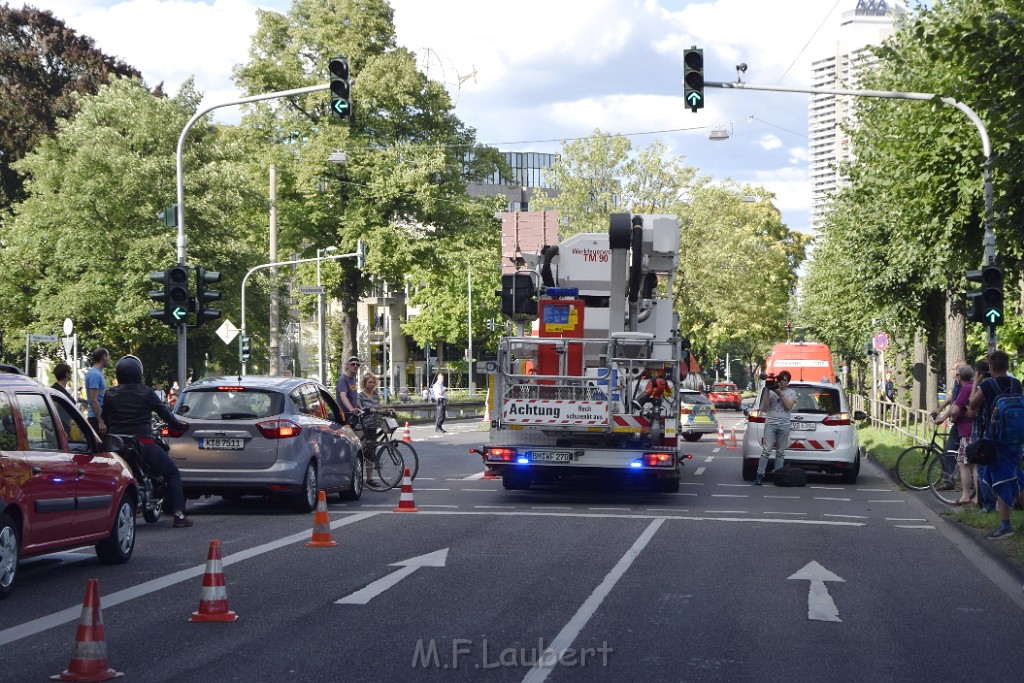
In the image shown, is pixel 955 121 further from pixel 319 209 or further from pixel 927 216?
pixel 319 209

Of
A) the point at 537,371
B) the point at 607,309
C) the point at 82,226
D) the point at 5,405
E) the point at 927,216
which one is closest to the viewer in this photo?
the point at 5,405

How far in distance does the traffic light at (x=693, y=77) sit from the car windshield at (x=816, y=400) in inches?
223

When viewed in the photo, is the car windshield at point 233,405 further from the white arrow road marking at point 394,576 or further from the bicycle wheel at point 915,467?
the bicycle wheel at point 915,467

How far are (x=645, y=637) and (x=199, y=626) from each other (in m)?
2.74

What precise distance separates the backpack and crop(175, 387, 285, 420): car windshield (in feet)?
26.1

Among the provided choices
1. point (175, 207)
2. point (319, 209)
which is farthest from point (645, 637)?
point (319, 209)

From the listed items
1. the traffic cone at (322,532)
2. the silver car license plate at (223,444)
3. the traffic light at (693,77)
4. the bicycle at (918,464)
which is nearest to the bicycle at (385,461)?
the silver car license plate at (223,444)

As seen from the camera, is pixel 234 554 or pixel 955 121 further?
pixel 955 121

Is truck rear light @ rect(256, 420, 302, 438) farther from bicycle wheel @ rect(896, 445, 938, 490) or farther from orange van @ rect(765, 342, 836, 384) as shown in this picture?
orange van @ rect(765, 342, 836, 384)

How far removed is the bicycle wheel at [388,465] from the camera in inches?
803

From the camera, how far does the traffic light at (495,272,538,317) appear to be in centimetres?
2005

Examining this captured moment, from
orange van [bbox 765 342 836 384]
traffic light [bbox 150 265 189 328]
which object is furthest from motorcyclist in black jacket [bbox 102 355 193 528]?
orange van [bbox 765 342 836 384]

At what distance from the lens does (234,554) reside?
12.4m

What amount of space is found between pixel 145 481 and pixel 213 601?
6.64m
